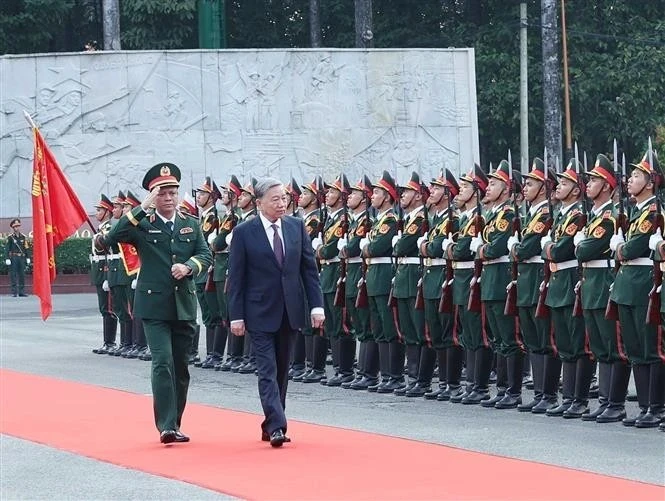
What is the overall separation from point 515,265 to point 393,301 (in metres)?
1.74

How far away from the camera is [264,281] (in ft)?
37.2

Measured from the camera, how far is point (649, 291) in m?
11.9

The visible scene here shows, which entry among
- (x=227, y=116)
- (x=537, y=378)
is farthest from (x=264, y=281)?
(x=227, y=116)

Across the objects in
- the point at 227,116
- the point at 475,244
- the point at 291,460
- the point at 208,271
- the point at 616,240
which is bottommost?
the point at 291,460

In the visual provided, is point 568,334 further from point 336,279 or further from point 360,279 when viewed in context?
point 336,279

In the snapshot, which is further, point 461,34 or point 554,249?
point 461,34

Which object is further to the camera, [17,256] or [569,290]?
[17,256]

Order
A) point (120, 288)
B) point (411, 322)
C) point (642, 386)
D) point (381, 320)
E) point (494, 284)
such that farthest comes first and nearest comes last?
point (120, 288), point (381, 320), point (411, 322), point (494, 284), point (642, 386)

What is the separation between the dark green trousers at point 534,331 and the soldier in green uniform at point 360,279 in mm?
2354

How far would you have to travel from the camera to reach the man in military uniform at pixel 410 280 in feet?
48.4

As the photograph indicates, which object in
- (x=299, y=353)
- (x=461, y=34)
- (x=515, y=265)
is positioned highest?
(x=461, y=34)

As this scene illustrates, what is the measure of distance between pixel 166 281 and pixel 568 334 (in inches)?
131

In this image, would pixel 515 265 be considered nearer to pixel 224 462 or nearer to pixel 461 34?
pixel 224 462

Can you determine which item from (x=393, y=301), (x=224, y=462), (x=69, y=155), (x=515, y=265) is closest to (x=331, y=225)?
(x=393, y=301)
